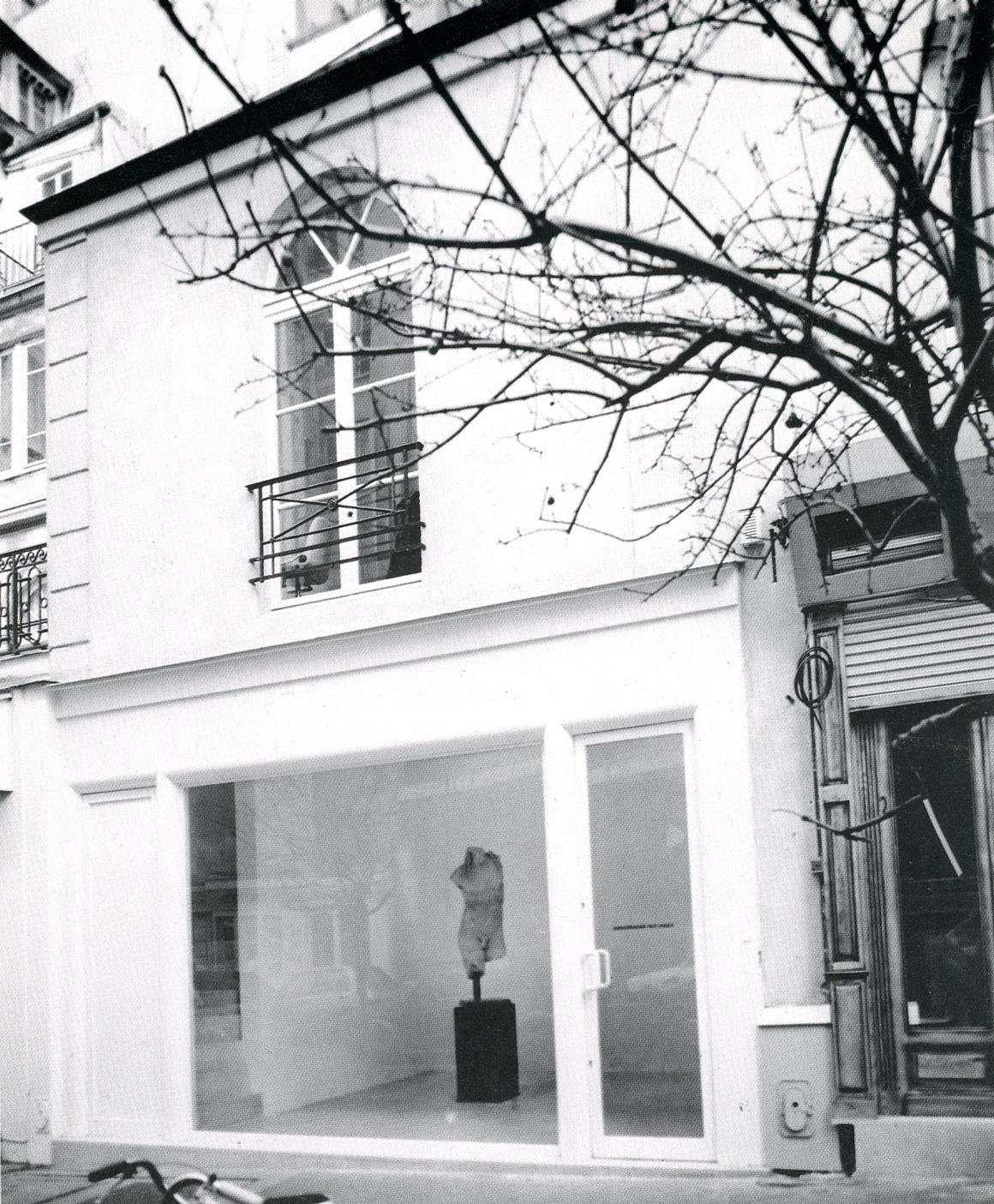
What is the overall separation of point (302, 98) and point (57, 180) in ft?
5.55

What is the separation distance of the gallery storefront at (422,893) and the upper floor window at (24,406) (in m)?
1.62

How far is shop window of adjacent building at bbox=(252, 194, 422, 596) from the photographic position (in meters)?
8.33

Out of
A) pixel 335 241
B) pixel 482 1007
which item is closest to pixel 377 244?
pixel 335 241

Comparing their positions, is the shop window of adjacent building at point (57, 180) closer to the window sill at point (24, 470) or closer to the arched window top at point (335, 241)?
the arched window top at point (335, 241)

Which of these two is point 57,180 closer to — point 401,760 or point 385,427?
point 385,427

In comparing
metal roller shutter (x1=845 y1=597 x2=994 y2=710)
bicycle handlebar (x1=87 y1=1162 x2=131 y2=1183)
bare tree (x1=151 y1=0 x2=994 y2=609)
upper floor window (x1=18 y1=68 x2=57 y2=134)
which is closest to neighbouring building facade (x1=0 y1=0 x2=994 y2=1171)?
metal roller shutter (x1=845 y1=597 x2=994 y2=710)

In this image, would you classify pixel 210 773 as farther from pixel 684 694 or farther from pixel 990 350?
pixel 990 350

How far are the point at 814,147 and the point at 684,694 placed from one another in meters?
2.60

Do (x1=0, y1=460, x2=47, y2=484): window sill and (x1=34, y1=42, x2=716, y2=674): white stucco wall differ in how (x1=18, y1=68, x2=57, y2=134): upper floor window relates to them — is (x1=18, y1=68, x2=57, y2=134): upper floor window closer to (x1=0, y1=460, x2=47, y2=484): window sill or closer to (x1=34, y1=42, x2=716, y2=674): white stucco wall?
(x1=34, y1=42, x2=716, y2=674): white stucco wall

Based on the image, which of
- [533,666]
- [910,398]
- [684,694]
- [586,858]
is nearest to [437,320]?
[533,666]

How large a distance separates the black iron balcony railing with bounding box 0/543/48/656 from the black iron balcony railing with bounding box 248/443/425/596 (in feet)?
5.95

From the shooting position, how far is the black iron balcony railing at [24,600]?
31.8ft

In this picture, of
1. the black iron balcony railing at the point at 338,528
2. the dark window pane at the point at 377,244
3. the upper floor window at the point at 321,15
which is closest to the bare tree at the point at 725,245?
the dark window pane at the point at 377,244

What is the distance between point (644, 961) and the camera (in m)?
7.29
